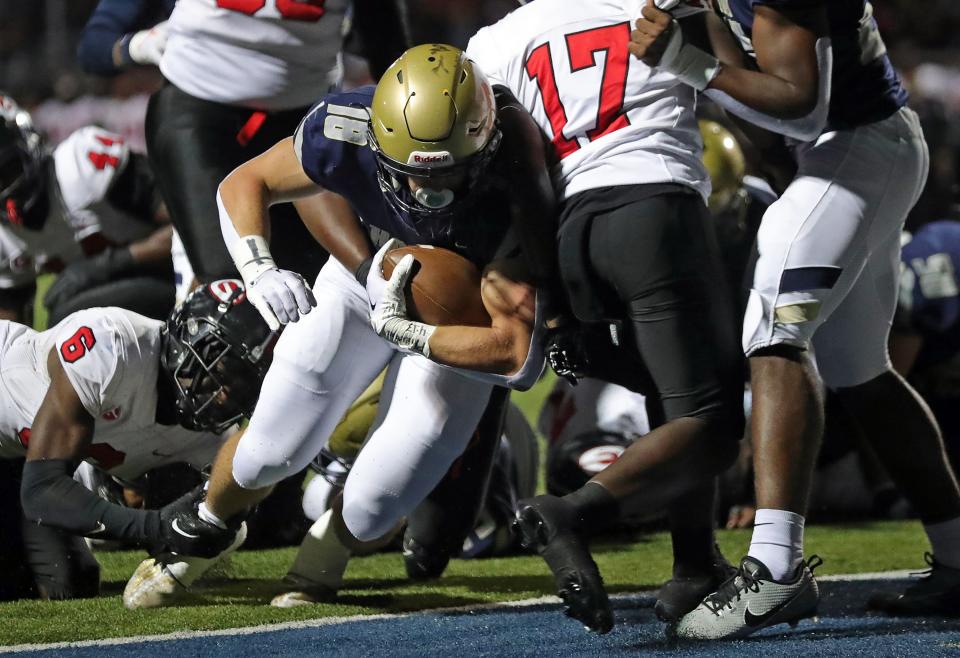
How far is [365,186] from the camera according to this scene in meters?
3.36

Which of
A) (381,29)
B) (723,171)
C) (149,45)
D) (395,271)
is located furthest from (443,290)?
(723,171)

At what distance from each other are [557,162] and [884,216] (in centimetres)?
75

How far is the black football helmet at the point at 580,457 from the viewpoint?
481 cm

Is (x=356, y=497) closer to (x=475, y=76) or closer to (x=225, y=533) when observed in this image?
(x=225, y=533)

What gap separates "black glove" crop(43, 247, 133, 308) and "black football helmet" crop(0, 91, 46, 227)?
0.41 m

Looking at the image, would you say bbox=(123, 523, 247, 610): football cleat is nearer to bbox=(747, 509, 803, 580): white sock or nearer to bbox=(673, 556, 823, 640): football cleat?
bbox=(673, 556, 823, 640): football cleat

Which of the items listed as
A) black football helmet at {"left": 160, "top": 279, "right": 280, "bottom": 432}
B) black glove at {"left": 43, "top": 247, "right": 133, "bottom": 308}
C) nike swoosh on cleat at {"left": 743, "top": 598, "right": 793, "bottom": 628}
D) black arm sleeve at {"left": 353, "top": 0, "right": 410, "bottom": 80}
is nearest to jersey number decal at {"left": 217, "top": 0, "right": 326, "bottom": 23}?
black arm sleeve at {"left": 353, "top": 0, "right": 410, "bottom": 80}

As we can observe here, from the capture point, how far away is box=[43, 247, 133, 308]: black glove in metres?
5.91

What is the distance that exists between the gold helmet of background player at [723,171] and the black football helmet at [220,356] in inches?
80.0

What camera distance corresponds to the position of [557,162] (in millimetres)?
3312

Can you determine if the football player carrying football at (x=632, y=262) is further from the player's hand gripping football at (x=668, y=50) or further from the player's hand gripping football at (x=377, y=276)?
the player's hand gripping football at (x=377, y=276)

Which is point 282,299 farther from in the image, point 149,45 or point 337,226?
point 149,45

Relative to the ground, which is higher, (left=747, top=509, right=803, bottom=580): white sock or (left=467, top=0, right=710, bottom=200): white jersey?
(left=467, top=0, right=710, bottom=200): white jersey

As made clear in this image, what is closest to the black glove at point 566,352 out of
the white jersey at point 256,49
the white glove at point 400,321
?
the white glove at point 400,321
